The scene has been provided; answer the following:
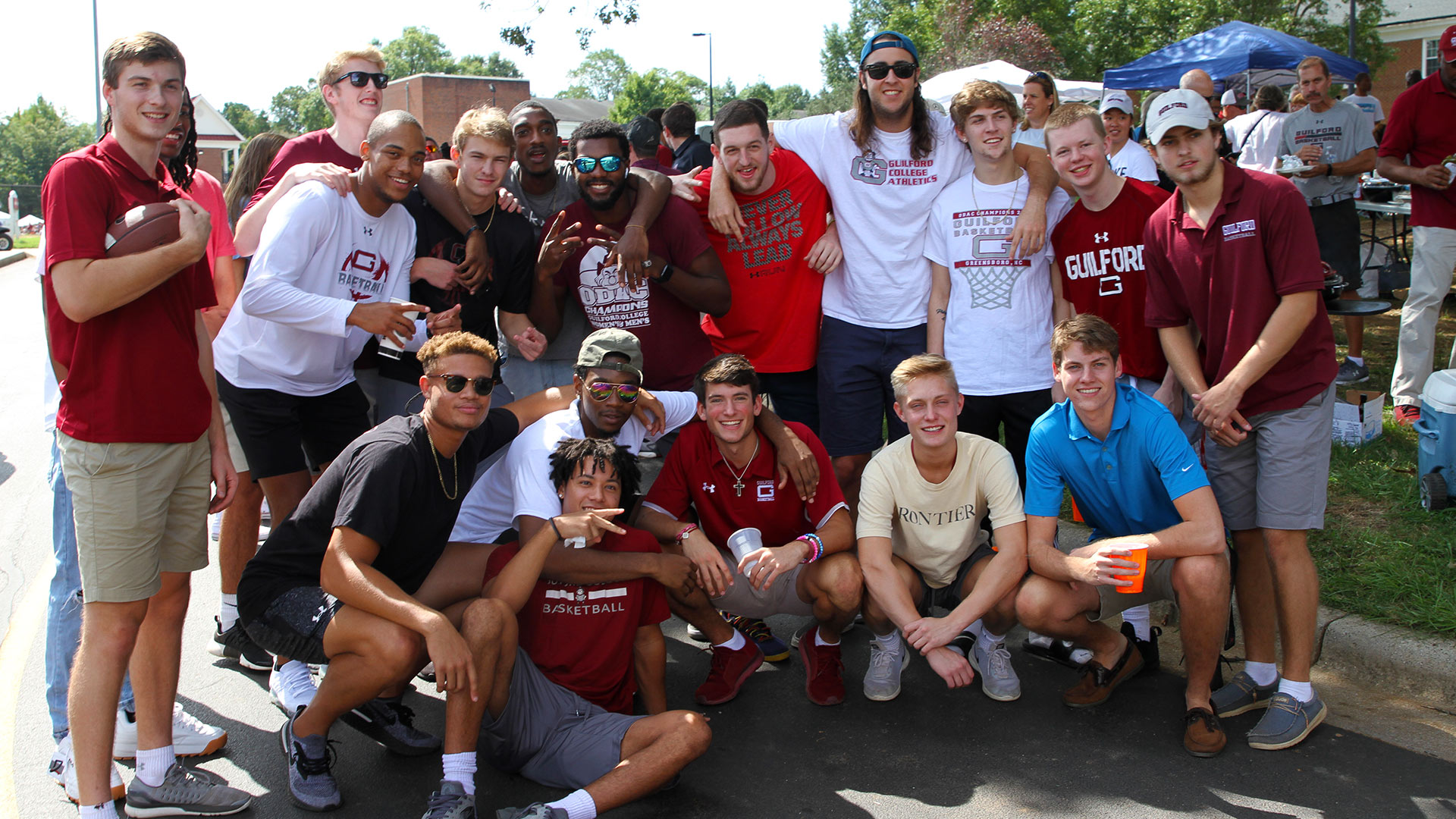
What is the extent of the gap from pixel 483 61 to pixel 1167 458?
12312cm

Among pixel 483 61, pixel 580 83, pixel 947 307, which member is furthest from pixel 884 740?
pixel 580 83

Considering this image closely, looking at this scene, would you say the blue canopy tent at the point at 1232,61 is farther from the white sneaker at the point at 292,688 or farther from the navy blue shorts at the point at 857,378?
the white sneaker at the point at 292,688

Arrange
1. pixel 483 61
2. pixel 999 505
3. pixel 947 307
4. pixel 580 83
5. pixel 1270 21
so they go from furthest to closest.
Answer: pixel 580 83 < pixel 483 61 < pixel 1270 21 < pixel 947 307 < pixel 999 505

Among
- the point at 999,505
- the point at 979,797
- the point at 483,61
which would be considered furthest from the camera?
the point at 483,61

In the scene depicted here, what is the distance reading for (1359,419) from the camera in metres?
6.20

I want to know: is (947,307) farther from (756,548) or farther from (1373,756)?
(1373,756)

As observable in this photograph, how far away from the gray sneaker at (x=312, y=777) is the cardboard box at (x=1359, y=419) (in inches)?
228

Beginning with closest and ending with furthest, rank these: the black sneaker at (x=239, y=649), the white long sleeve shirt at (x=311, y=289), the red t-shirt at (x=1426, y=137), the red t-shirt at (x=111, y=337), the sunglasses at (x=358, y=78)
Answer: the red t-shirt at (x=111, y=337) < the white long sleeve shirt at (x=311, y=289) < the black sneaker at (x=239, y=649) < the sunglasses at (x=358, y=78) < the red t-shirt at (x=1426, y=137)

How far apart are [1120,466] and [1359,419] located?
10.3ft

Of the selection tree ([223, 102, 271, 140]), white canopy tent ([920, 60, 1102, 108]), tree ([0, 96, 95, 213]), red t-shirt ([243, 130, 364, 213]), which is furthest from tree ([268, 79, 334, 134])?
red t-shirt ([243, 130, 364, 213])

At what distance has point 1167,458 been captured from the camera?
12.8ft

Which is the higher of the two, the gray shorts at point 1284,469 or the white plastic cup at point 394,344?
the white plastic cup at point 394,344

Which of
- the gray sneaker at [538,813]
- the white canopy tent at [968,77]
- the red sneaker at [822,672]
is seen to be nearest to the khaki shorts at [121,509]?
the gray sneaker at [538,813]

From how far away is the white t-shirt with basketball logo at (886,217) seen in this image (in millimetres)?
4949
